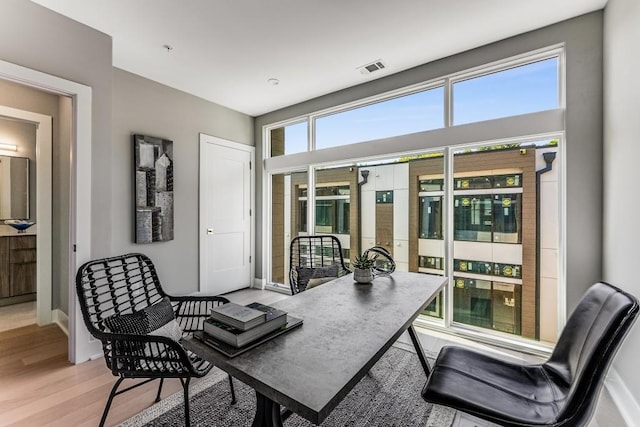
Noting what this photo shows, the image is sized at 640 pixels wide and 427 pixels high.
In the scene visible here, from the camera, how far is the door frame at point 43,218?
3.17 meters

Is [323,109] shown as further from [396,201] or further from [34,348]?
[34,348]

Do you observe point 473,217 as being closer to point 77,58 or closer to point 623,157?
point 623,157

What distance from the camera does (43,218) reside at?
126 inches

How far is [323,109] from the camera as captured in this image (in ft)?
13.0

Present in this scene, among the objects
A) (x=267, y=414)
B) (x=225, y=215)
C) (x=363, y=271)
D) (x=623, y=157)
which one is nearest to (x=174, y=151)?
(x=225, y=215)

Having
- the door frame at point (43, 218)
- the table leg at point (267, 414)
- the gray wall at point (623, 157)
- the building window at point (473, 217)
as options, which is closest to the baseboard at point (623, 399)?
the gray wall at point (623, 157)

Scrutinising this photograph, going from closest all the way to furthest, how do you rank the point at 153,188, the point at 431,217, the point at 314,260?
the point at 431,217
the point at 153,188
the point at 314,260

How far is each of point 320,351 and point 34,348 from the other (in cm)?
309

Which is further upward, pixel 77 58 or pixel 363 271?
pixel 77 58

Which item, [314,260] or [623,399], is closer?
[623,399]

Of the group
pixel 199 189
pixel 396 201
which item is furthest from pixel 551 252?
pixel 199 189

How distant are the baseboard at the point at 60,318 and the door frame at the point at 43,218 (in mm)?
49

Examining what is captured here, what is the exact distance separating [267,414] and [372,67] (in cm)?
320

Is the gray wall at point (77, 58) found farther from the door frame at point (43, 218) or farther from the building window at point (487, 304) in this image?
the building window at point (487, 304)
